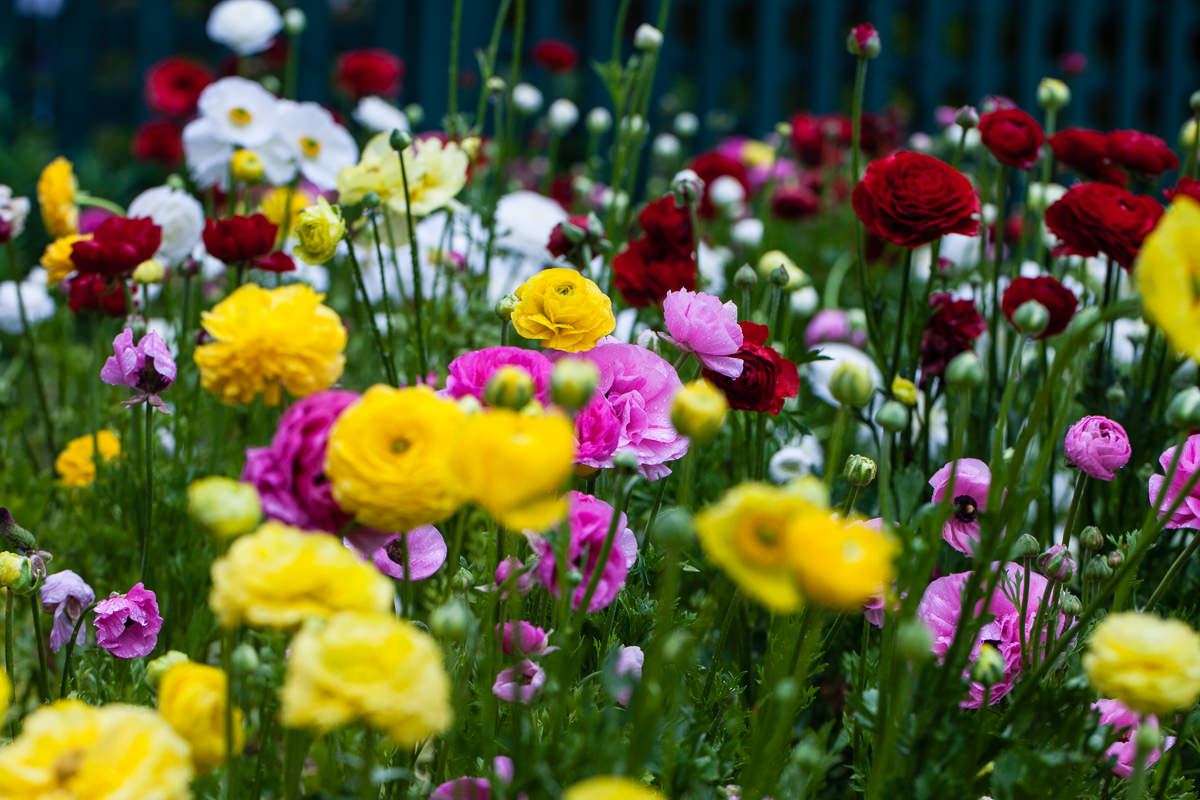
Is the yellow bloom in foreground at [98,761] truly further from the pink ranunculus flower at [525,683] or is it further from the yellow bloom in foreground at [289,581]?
the pink ranunculus flower at [525,683]

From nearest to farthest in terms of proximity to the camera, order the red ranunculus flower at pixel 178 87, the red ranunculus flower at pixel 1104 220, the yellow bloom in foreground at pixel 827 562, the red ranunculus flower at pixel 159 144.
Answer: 1. the yellow bloom in foreground at pixel 827 562
2. the red ranunculus flower at pixel 1104 220
3. the red ranunculus flower at pixel 178 87
4. the red ranunculus flower at pixel 159 144

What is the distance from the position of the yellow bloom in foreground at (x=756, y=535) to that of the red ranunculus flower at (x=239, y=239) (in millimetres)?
665

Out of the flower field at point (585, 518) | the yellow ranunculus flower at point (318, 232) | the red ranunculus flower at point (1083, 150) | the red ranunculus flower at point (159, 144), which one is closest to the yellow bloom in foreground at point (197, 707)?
the flower field at point (585, 518)

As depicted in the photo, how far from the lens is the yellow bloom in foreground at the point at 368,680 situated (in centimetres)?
41

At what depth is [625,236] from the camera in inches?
55.4

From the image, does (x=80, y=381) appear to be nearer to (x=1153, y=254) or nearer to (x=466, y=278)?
(x=466, y=278)

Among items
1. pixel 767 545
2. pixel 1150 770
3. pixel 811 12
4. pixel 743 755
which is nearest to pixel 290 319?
pixel 767 545

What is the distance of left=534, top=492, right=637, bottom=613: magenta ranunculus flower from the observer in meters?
0.59

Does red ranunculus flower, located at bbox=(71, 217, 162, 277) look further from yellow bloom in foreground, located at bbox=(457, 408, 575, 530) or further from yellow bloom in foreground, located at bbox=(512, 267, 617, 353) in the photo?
yellow bloom in foreground, located at bbox=(457, 408, 575, 530)

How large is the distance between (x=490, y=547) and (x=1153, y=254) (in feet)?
1.45

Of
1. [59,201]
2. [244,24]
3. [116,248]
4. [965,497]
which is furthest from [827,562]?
[244,24]

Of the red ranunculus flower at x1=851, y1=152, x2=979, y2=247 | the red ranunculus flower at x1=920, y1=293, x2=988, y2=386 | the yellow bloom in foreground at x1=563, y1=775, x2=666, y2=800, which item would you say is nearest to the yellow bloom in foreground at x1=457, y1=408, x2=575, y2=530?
the yellow bloom in foreground at x1=563, y1=775, x2=666, y2=800

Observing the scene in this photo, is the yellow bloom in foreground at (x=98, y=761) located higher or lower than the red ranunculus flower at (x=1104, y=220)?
lower

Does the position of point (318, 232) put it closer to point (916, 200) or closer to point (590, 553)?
point (590, 553)
